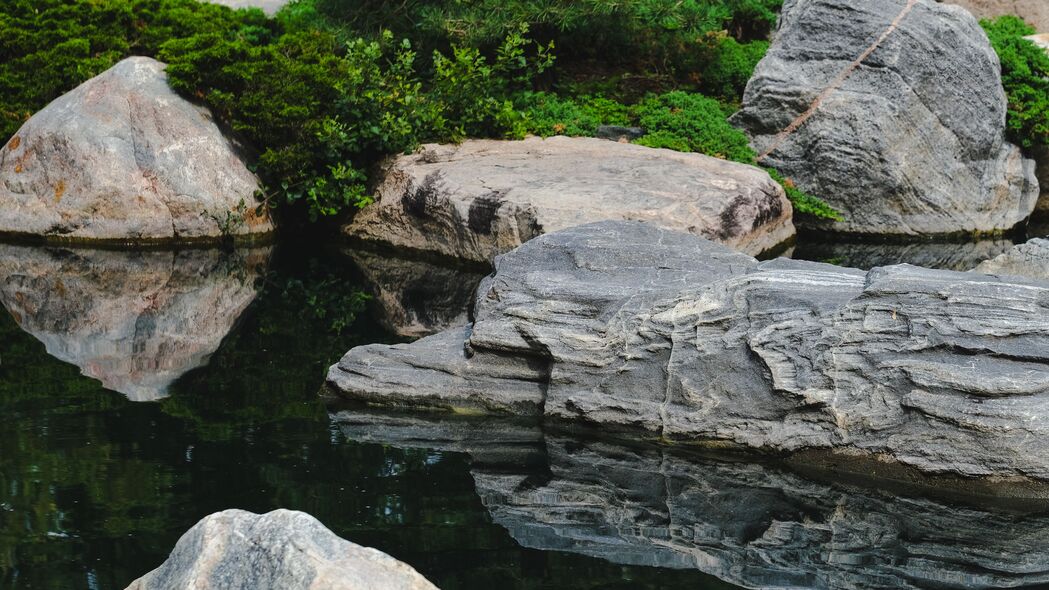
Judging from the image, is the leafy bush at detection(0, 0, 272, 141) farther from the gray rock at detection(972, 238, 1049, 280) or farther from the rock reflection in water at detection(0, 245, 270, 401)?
the gray rock at detection(972, 238, 1049, 280)

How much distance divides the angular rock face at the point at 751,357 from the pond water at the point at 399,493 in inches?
9.6

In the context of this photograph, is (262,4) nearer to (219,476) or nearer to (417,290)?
(417,290)

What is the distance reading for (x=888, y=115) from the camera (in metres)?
13.3

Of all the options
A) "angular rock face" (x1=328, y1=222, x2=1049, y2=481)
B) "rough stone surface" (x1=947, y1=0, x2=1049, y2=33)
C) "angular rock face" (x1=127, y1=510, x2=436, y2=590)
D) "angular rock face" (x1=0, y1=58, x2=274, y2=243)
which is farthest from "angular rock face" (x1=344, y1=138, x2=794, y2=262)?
"rough stone surface" (x1=947, y1=0, x2=1049, y2=33)

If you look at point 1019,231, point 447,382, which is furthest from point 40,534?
point 1019,231

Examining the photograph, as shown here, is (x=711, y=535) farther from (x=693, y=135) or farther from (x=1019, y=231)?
(x=1019, y=231)

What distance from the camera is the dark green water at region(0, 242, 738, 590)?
5363 millimetres

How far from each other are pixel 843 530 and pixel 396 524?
2.10m

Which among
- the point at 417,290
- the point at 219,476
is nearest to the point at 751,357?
the point at 219,476

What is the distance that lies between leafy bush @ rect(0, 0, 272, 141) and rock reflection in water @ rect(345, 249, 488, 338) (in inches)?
130

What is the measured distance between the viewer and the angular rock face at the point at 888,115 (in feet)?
44.0

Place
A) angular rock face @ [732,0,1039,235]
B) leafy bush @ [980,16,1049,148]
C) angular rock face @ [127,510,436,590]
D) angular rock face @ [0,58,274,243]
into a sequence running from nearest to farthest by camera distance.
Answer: angular rock face @ [127,510,436,590]
angular rock face @ [0,58,274,243]
angular rock face @ [732,0,1039,235]
leafy bush @ [980,16,1049,148]

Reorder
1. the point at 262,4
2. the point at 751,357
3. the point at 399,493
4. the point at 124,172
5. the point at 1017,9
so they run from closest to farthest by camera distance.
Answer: the point at 399,493 < the point at 751,357 < the point at 124,172 < the point at 262,4 < the point at 1017,9

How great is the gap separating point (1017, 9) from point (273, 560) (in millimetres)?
17548
